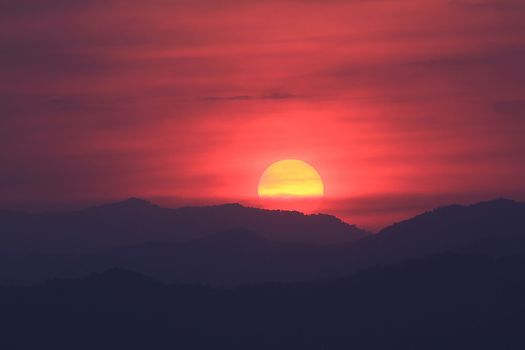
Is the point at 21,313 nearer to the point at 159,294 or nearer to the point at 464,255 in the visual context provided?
the point at 159,294

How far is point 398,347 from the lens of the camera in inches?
6703

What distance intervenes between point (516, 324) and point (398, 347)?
13.7 meters

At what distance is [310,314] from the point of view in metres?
187

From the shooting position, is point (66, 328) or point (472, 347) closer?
point (472, 347)

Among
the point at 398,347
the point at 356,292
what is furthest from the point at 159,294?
the point at 398,347

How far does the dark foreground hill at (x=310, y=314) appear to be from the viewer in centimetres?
17325

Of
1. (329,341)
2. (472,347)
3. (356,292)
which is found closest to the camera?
(472,347)

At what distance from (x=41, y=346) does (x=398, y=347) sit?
45.4m

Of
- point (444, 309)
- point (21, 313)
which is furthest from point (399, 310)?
point (21, 313)

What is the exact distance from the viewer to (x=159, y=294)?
648 feet

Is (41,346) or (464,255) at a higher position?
(464,255)

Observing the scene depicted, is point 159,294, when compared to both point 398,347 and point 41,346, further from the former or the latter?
point 398,347

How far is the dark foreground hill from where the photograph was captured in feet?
568

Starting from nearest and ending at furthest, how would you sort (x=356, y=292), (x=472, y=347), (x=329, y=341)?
(x=472, y=347) < (x=329, y=341) < (x=356, y=292)
